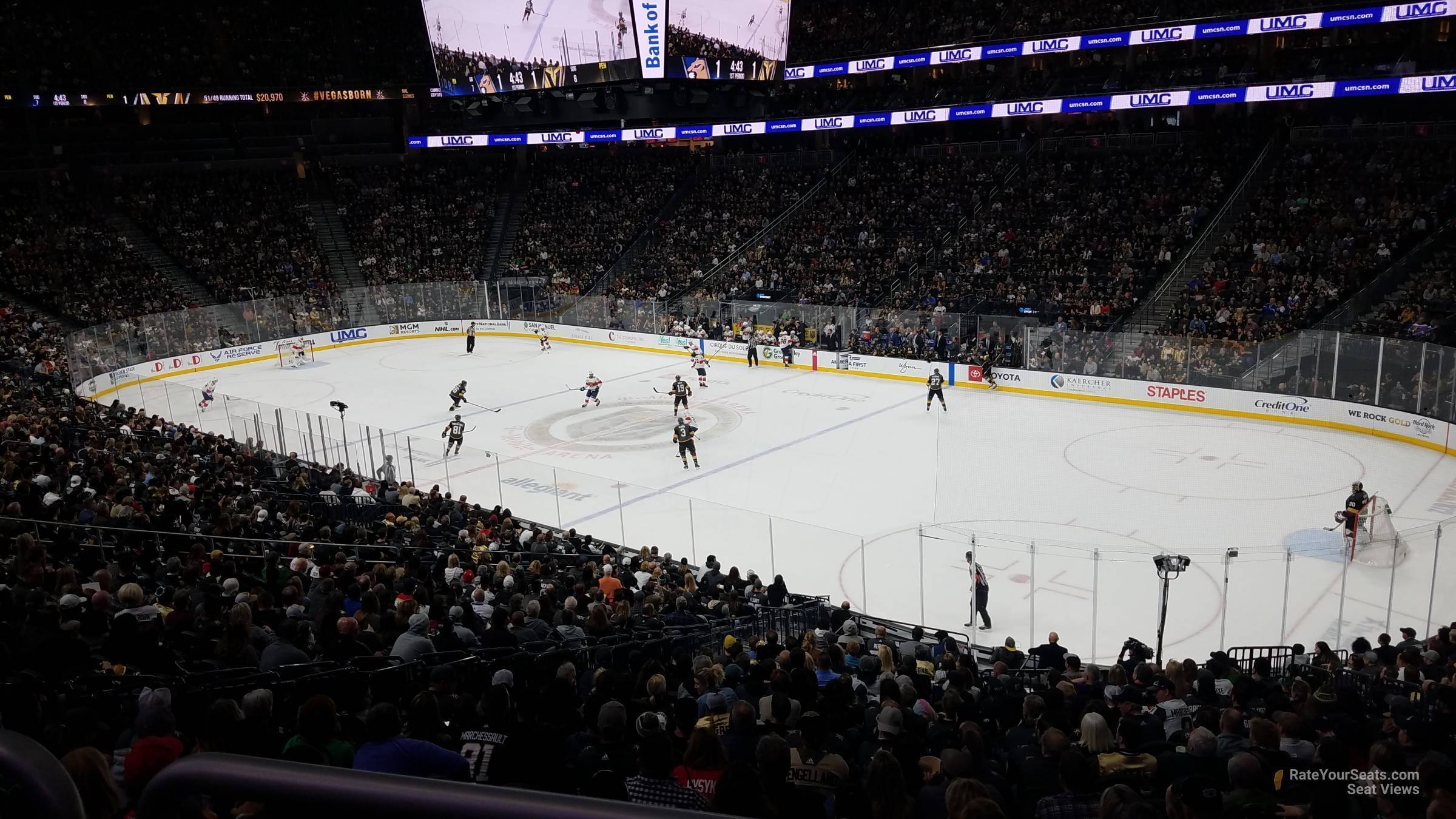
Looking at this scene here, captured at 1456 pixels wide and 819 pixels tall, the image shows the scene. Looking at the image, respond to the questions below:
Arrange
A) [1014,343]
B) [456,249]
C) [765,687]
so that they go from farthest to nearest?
[456,249]
[1014,343]
[765,687]

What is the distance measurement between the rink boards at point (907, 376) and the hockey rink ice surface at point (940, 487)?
45 cm

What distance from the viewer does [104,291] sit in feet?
125

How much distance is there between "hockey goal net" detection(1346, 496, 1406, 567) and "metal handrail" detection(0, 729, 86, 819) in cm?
1502

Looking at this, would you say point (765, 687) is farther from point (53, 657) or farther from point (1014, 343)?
point (1014, 343)

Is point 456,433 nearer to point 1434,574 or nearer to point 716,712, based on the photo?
point 716,712

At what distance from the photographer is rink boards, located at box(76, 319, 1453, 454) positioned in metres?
23.4

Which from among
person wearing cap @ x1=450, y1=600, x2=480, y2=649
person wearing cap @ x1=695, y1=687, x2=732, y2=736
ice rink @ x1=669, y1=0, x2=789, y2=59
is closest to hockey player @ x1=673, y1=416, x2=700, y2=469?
person wearing cap @ x1=450, y1=600, x2=480, y2=649

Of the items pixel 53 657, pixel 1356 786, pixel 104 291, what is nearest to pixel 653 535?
pixel 53 657

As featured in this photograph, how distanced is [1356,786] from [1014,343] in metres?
26.1

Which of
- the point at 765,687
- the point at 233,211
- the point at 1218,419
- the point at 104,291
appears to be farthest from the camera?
the point at 233,211

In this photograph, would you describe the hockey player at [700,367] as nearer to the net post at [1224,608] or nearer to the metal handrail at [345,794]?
the net post at [1224,608]

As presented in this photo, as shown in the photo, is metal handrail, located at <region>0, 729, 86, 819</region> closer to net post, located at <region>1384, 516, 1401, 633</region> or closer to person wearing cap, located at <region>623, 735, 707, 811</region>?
person wearing cap, located at <region>623, 735, 707, 811</region>

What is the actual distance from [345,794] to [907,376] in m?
32.0

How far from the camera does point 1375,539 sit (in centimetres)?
1473
